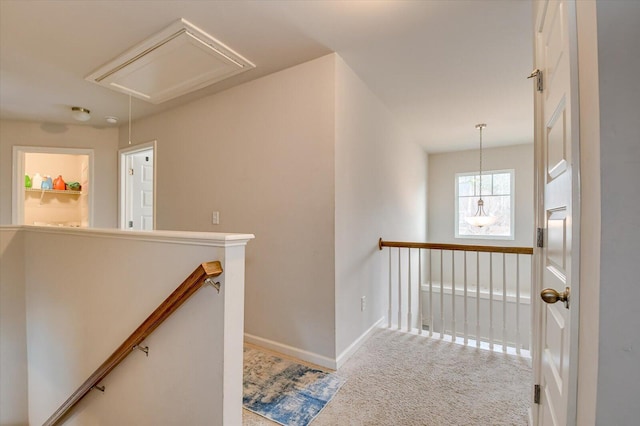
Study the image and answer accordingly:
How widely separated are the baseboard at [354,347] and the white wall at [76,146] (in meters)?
3.78

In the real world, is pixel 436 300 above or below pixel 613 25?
below

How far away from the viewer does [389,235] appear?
341cm

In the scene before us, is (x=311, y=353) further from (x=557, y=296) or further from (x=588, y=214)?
(x=588, y=214)

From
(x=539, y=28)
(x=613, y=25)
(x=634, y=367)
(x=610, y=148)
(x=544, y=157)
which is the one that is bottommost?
(x=634, y=367)

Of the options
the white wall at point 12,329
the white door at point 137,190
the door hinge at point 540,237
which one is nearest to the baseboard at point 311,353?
the door hinge at point 540,237

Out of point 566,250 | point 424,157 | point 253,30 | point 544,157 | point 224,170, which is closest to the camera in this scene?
point 566,250

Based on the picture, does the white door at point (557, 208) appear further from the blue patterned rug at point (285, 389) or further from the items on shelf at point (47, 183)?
the items on shelf at point (47, 183)

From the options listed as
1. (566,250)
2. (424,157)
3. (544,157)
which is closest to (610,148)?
(566,250)

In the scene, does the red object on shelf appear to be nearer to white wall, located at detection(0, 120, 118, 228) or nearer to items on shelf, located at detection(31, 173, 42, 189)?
items on shelf, located at detection(31, 173, 42, 189)

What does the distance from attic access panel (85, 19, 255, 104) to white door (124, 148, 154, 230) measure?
1558 mm

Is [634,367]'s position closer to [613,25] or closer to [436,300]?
[613,25]

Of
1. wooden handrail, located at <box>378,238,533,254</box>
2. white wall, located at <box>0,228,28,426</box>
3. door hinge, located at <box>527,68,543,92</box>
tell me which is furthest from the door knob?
white wall, located at <box>0,228,28,426</box>

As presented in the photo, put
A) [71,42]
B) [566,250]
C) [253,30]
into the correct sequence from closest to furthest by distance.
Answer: [566,250] → [253,30] → [71,42]

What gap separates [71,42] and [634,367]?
3.25 metres
